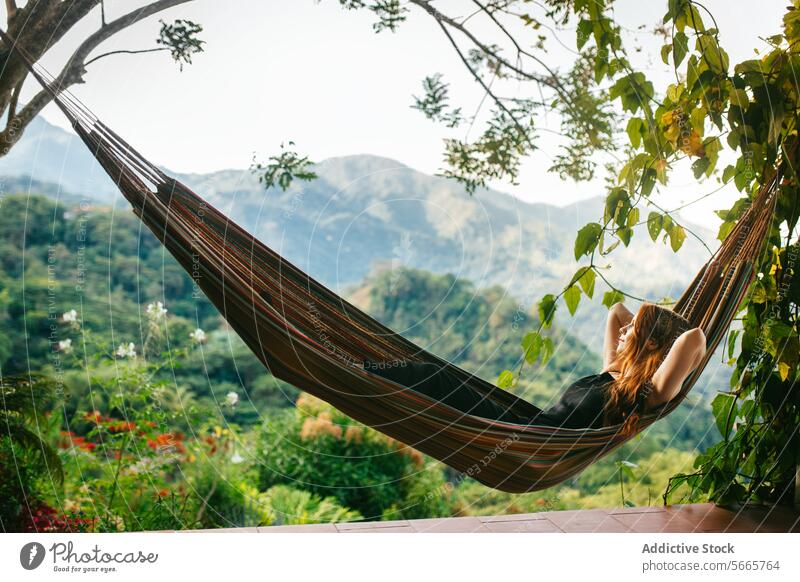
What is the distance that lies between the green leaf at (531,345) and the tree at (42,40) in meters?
1.37

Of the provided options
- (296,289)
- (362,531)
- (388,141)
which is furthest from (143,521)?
(388,141)

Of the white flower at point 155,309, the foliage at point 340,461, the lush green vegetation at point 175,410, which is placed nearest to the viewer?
the lush green vegetation at point 175,410

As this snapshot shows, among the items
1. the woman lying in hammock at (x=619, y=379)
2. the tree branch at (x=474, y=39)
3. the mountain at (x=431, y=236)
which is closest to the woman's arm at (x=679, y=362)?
the woman lying in hammock at (x=619, y=379)

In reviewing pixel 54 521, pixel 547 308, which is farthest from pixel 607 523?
pixel 54 521

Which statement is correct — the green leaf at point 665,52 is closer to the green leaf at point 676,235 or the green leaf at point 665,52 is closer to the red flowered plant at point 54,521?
the green leaf at point 676,235

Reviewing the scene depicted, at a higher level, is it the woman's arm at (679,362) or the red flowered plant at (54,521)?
the woman's arm at (679,362)

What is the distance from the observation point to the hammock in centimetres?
171

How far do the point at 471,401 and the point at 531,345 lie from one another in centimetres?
31

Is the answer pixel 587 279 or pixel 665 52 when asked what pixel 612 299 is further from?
pixel 665 52

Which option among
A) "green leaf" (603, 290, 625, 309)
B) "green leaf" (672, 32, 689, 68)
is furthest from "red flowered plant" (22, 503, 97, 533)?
"green leaf" (672, 32, 689, 68)

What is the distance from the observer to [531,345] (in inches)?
84.4

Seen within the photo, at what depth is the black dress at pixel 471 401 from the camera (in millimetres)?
1911
